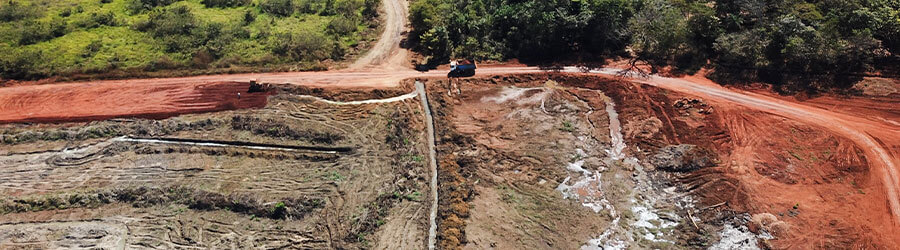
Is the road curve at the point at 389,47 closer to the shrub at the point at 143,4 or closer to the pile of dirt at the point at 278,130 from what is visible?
the pile of dirt at the point at 278,130

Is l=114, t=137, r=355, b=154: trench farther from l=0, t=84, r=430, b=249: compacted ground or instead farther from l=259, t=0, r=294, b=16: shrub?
l=259, t=0, r=294, b=16: shrub

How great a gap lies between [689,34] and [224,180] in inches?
1433

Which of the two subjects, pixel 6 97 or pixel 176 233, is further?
pixel 6 97

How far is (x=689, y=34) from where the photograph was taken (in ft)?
124

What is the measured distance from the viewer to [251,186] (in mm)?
27047

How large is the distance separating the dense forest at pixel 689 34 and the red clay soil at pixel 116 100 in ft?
55.5

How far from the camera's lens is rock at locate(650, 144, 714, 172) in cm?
2800

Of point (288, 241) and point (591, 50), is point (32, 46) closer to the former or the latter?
point (288, 241)

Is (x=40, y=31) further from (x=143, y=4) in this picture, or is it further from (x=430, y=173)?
(x=430, y=173)

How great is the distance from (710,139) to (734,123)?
286cm

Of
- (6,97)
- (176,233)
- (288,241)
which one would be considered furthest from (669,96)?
(6,97)

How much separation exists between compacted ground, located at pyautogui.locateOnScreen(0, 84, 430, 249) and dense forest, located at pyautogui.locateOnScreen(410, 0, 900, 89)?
1212 cm

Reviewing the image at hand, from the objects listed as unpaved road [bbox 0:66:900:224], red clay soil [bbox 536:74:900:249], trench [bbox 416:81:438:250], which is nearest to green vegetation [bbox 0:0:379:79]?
unpaved road [bbox 0:66:900:224]

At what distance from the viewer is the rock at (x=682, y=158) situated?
2800 centimetres
